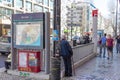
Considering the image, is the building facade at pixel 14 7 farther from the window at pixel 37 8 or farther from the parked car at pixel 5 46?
the parked car at pixel 5 46

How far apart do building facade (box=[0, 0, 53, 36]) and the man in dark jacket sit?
39.2m

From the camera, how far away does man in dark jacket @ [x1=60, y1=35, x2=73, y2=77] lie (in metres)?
10.3

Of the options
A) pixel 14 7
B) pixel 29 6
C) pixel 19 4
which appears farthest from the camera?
pixel 29 6

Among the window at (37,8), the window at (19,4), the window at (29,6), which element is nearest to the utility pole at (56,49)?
the window at (19,4)

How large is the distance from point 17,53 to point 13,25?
4.03 feet

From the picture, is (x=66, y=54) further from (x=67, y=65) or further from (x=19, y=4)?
(x=19, y=4)

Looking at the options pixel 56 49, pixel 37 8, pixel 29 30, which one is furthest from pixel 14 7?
pixel 56 49

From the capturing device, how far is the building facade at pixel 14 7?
52872 millimetres

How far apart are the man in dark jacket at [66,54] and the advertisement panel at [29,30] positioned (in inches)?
33.0

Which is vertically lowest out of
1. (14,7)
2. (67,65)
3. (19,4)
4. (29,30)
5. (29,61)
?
(67,65)

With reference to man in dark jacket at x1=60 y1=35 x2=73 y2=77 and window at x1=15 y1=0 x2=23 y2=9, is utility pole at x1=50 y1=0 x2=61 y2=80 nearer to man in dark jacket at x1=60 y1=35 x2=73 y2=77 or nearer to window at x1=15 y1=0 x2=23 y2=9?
A: man in dark jacket at x1=60 y1=35 x2=73 y2=77

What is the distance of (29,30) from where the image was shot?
10742 millimetres

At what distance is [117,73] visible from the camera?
1141 centimetres

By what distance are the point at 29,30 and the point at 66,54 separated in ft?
6.03
